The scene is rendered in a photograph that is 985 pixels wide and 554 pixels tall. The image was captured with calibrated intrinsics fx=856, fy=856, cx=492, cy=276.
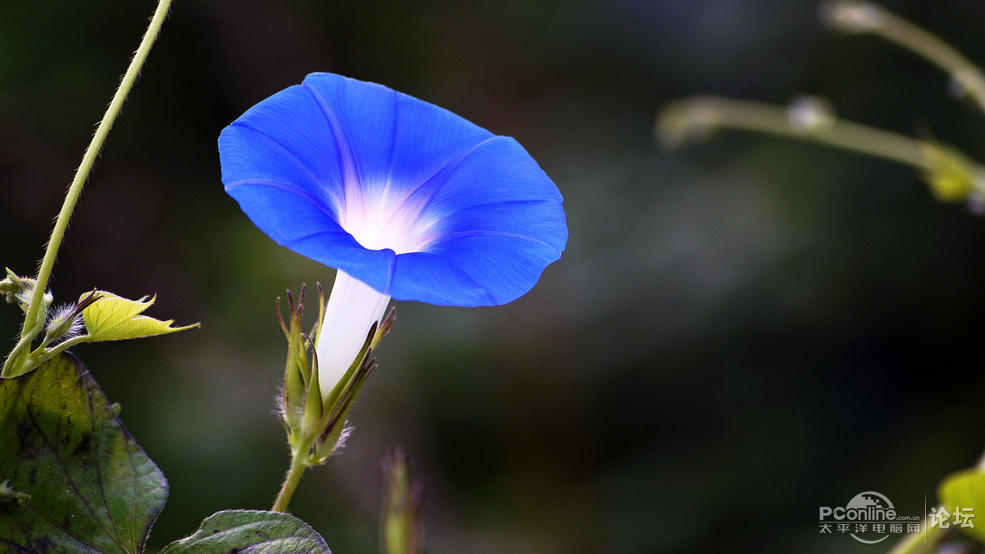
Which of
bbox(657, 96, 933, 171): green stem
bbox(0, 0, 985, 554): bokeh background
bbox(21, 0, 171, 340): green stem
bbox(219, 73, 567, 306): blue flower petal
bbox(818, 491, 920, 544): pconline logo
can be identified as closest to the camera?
A: bbox(21, 0, 171, 340): green stem

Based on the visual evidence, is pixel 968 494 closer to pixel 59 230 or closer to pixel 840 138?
pixel 59 230

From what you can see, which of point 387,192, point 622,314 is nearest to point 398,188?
point 387,192

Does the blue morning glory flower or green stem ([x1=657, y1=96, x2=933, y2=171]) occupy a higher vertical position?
green stem ([x1=657, y1=96, x2=933, y2=171])

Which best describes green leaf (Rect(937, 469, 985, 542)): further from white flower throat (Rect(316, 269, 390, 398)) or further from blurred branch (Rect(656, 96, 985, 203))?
blurred branch (Rect(656, 96, 985, 203))

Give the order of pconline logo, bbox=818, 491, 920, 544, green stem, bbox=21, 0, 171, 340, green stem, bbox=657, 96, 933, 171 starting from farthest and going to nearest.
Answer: green stem, bbox=657, 96, 933, 171 → pconline logo, bbox=818, 491, 920, 544 → green stem, bbox=21, 0, 171, 340

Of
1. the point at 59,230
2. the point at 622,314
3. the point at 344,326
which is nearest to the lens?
the point at 59,230

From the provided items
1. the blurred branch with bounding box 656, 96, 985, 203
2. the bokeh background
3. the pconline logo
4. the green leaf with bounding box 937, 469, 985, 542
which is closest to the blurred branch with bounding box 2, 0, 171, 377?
the green leaf with bounding box 937, 469, 985, 542

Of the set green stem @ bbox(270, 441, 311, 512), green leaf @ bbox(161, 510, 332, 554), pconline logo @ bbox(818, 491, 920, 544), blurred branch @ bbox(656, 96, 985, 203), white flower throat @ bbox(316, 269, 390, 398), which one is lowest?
green leaf @ bbox(161, 510, 332, 554)

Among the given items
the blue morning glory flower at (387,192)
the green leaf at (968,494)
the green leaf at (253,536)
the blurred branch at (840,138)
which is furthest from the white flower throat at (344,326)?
the blurred branch at (840,138)
